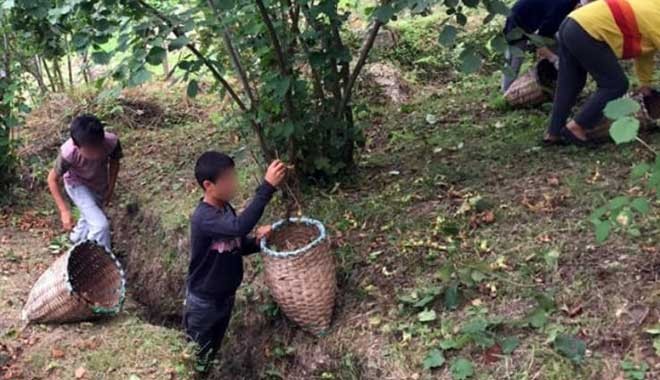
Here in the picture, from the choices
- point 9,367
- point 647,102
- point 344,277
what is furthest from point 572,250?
point 9,367

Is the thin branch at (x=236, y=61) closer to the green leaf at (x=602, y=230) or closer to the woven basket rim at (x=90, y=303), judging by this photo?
the woven basket rim at (x=90, y=303)

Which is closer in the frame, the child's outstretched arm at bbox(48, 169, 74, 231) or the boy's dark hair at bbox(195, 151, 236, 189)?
the boy's dark hair at bbox(195, 151, 236, 189)

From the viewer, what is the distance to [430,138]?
6.10m

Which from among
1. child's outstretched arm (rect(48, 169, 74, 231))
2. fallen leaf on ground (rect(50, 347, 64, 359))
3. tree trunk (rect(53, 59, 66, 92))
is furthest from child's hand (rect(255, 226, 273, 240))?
tree trunk (rect(53, 59, 66, 92))

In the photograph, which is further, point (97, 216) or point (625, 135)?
point (97, 216)

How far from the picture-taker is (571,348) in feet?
11.2

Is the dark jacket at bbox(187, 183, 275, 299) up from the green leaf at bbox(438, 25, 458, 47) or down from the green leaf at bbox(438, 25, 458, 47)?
down

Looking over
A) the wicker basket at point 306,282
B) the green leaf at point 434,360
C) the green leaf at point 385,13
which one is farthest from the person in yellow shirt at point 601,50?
the green leaf at point 434,360

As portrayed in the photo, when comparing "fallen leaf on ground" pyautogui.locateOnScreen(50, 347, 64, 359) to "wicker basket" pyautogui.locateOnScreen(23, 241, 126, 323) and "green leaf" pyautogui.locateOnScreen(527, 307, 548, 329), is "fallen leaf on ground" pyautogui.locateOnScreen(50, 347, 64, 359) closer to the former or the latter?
"wicker basket" pyautogui.locateOnScreen(23, 241, 126, 323)

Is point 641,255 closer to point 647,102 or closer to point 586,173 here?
point 586,173

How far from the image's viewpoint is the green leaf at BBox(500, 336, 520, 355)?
3.53 meters

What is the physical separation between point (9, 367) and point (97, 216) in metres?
1.50

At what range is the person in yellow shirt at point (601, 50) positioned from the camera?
4.75 meters

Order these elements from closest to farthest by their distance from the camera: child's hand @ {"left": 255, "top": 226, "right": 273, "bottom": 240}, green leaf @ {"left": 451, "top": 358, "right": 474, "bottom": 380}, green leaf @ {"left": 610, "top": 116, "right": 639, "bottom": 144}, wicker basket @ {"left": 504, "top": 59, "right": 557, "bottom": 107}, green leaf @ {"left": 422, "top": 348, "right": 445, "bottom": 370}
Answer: green leaf @ {"left": 610, "top": 116, "right": 639, "bottom": 144}, green leaf @ {"left": 451, "top": 358, "right": 474, "bottom": 380}, green leaf @ {"left": 422, "top": 348, "right": 445, "bottom": 370}, child's hand @ {"left": 255, "top": 226, "right": 273, "bottom": 240}, wicker basket @ {"left": 504, "top": 59, "right": 557, "bottom": 107}
